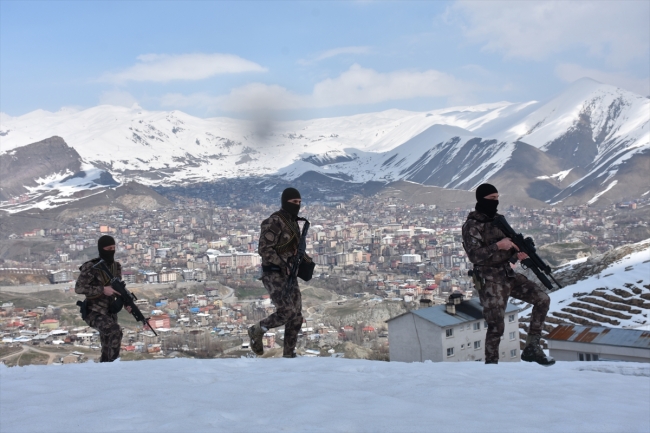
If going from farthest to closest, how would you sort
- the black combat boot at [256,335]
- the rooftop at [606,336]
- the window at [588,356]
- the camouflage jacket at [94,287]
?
1. the window at [588,356]
2. the rooftop at [606,336]
3. the camouflage jacket at [94,287]
4. the black combat boot at [256,335]

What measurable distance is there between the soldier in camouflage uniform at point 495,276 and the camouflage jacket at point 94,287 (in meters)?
4.29

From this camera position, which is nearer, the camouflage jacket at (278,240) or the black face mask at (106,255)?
the camouflage jacket at (278,240)

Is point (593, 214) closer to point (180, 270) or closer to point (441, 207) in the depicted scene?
point (441, 207)

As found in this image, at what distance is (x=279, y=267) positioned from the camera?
671cm

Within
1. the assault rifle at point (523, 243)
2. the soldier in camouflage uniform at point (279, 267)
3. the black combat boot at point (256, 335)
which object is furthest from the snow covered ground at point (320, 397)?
the assault rifle at point (523, 243)

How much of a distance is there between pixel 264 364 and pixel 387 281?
6565 cm

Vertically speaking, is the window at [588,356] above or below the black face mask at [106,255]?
below

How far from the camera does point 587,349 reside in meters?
15.8

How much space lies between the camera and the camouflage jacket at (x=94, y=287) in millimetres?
7445

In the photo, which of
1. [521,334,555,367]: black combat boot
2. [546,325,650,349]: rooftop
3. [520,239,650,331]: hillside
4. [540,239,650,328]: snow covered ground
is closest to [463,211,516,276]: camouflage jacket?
[521,334,555,367]: black combat boot

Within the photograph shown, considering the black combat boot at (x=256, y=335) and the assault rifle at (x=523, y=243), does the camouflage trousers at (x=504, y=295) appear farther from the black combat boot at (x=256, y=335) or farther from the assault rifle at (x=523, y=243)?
the black combat boot at (x=256, y=335)

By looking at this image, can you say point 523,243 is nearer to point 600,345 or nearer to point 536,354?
point 536,354

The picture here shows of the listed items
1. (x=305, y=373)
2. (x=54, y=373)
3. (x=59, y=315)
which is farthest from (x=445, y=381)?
(x=59, y=315)

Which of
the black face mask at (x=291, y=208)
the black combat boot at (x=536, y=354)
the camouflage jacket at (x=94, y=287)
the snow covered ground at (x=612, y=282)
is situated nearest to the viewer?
the black combat boot at (x=536, y=354)
